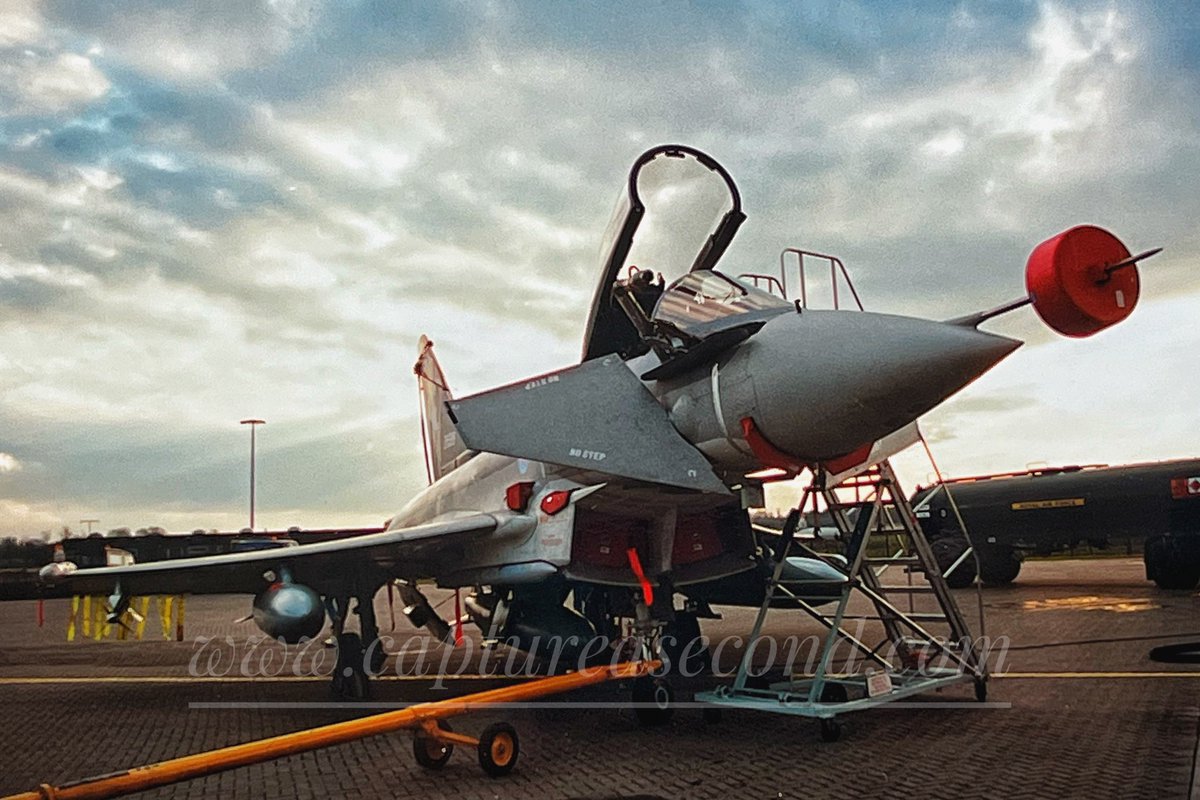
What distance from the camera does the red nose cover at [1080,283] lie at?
4594mm

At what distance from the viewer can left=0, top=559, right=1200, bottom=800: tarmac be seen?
5410mm

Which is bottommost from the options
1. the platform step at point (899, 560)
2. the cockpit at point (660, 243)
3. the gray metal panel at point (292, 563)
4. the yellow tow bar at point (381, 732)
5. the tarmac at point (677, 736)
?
the tarmac at point (677, 736)

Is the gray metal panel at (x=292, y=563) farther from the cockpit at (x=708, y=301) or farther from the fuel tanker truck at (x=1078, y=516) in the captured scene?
the fuel tanker truck at (x=1078, y=516)

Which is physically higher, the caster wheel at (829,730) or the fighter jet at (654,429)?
the fighter jet at (654,429)

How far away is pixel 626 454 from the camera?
6.17 meters

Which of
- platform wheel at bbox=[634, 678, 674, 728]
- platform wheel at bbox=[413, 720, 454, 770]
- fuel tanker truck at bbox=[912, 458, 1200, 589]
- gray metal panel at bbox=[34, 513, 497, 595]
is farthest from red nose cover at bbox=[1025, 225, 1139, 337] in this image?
fuel tanker truck at bbox=[912, 458, 1200, 589]

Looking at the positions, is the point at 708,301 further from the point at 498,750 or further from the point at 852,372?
the point at 498,750

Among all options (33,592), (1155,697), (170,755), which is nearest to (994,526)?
(1155,697)

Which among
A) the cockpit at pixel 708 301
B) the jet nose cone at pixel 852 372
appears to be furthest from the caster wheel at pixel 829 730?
the cockpit at pixel 708 301

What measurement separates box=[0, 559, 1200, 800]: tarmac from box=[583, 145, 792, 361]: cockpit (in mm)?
3056

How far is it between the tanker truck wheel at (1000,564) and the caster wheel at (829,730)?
680 inches

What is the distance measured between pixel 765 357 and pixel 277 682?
8.59 m

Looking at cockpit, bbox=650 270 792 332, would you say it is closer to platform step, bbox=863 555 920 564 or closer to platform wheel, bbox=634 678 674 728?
platform step, bbox=863 555 920 564

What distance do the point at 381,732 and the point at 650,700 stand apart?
2.60 m
